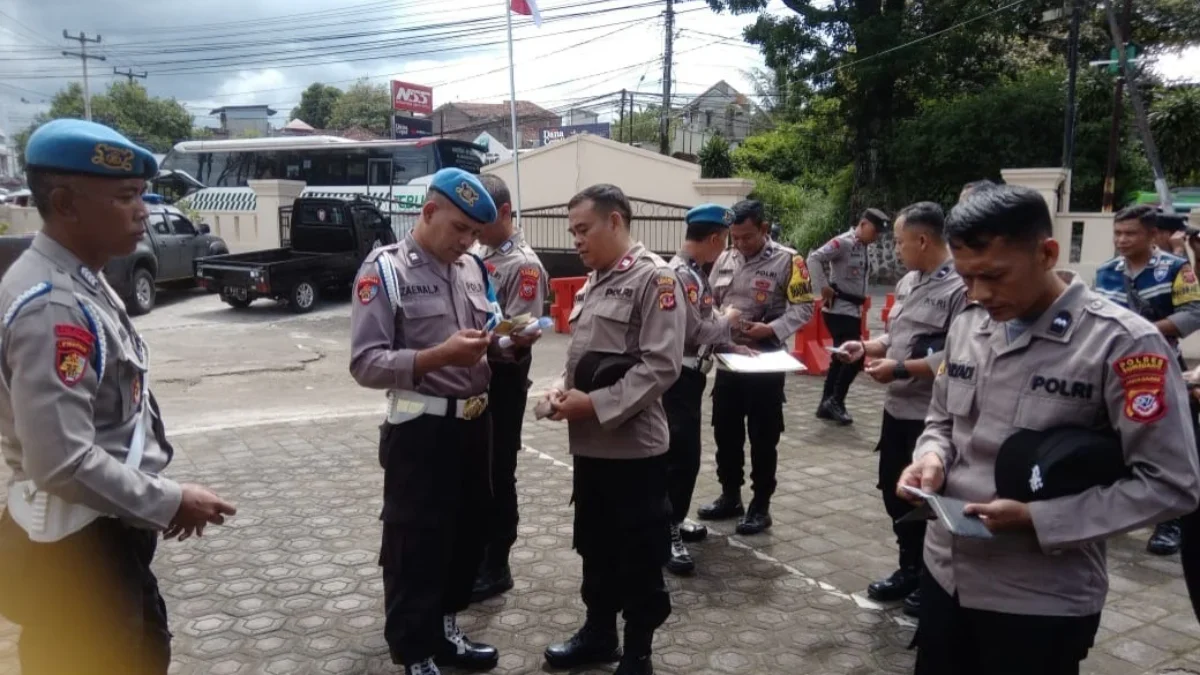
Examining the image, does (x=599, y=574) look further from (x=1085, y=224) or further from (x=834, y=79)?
(x=834, y=79)

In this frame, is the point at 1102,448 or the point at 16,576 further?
the point at 16,576

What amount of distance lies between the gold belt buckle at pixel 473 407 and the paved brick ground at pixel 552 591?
107 centimetres

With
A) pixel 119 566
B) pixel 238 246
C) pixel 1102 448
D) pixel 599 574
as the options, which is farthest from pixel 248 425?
pixel 238 246

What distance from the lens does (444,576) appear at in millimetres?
3166

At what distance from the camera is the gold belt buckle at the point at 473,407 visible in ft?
10.3

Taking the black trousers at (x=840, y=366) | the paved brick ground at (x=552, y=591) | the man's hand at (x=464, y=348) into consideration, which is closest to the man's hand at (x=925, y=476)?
the man's hand at (x=464, y=348)

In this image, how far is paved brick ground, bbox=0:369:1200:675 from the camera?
3516 mm

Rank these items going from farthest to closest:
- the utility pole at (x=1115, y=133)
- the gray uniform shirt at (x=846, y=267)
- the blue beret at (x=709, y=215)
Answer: the utility pole at (x=1115, y=133), the gray uniform shirt at (x=846, y=267), the blue beret at (x=709, y=215)

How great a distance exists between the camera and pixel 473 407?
316cm

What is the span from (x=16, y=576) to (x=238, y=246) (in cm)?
1849

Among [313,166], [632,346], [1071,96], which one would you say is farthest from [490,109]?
[632,346]

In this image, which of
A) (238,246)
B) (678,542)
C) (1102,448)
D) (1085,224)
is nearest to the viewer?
(1102,448)

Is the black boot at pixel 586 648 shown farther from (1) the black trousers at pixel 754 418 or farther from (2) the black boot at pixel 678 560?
(1) the black trousers at pixel 754 418

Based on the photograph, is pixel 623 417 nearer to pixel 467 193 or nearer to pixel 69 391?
pixel 467 193
